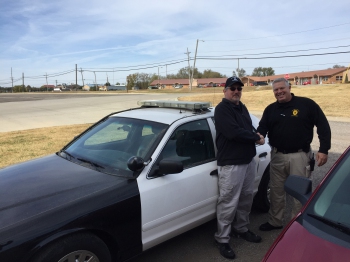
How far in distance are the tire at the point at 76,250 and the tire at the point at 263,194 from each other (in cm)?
231

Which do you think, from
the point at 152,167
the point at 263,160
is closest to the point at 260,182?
the point at 263,160

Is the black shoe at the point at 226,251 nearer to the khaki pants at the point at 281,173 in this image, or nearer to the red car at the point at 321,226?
the khaki pants at the point at 281,173

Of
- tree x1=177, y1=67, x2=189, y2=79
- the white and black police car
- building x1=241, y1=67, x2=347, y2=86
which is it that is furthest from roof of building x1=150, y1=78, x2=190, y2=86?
the white and black police car

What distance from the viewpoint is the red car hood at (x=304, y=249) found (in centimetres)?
151

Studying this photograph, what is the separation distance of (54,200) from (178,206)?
1.11m

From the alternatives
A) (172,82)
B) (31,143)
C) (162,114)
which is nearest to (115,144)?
(162,114)

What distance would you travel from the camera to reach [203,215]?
3199mm

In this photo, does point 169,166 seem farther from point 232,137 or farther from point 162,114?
point 162,114

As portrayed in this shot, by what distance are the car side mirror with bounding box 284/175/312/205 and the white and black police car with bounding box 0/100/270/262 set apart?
91cm

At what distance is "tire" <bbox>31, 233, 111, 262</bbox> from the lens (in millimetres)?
2107

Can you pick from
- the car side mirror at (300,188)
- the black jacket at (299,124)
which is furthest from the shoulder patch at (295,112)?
the car side mirror at (300,188)

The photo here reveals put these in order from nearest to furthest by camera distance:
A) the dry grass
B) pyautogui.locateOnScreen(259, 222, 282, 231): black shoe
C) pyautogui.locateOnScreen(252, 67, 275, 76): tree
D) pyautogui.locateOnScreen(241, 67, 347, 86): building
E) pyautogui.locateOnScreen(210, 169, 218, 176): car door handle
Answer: pyautogui.locateOnScreen(210, 169, 218, 176): car door handle, pyautogui.locateOnScreen(259, 222, 282, 231): black shoe, the dry grass, pyautogui.locateOnScreen(241, 67, 347, 86): building, pyautogui.locateOnScreen(252, 67, 275, 76): tree

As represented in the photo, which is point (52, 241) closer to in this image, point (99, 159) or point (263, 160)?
point (99, 159)

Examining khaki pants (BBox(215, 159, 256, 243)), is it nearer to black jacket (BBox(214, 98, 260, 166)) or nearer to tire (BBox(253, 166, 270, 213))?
black jacket (BBox(214, 98, 260, 166))
